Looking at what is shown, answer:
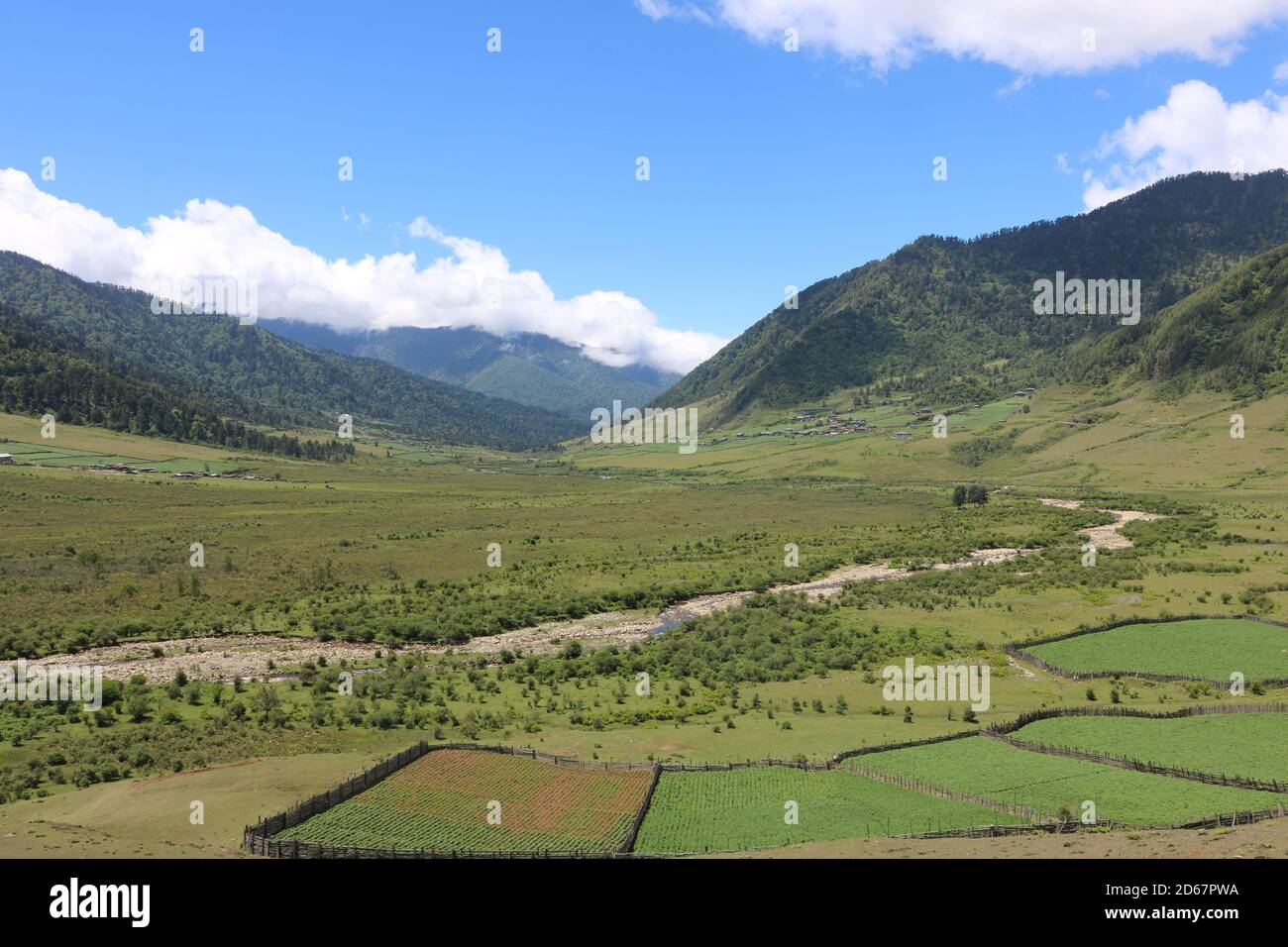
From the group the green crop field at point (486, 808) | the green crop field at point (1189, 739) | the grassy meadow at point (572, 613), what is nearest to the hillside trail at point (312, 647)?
the grassy meadow at point (572, 613)

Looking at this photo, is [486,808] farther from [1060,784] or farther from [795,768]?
[1060,784]

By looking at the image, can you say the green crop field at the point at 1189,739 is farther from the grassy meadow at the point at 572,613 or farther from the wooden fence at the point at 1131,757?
the grassy meadow at the point at 572,613

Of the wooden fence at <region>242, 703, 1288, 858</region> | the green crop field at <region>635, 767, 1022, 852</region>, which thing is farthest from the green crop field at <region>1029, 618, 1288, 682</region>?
the green crop field at <region>635, 767, 1022, 852</region>

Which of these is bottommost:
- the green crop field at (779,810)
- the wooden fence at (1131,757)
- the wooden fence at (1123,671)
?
the green crop field at (779,810)

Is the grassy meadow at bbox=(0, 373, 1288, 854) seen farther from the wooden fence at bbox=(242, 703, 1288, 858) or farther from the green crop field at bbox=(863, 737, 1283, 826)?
the wooden fence at bbox=(242, 703, 1288, 858)

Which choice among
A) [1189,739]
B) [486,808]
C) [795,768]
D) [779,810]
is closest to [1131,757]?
[1189,739]

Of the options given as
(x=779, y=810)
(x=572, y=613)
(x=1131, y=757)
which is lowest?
(x=779, y=810)
